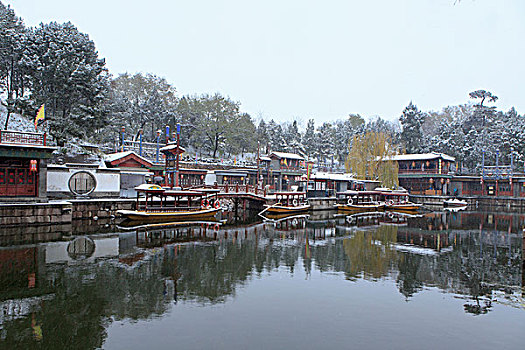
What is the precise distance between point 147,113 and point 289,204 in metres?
30.0

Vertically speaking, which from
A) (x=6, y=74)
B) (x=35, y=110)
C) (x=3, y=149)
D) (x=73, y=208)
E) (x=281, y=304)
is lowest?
(x=281, y=304)

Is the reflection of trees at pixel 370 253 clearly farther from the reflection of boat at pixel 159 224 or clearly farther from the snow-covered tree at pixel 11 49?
the snow-covered tree at pixel 11 49

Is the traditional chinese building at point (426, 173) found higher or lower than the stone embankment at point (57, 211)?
higher

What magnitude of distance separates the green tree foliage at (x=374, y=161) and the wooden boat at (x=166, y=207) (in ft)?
85.9

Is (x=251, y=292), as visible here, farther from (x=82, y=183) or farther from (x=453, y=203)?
(x=453, y=203)

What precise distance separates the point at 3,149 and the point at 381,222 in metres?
30.8

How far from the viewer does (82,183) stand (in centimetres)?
2803

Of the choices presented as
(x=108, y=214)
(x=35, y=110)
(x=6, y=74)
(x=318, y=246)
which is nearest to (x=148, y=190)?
(x=108, y=214)

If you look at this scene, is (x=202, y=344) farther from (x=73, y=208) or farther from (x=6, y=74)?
(x=6, y=74)

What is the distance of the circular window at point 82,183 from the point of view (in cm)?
2753

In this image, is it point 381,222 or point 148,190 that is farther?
point 381,222

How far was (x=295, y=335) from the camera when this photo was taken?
9.05 meters

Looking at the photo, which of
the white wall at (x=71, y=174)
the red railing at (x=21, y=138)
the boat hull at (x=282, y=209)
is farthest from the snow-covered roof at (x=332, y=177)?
the red railing at (x=21, y=138)

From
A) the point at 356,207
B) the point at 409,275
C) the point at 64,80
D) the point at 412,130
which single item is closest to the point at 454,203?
the point at 356,207
